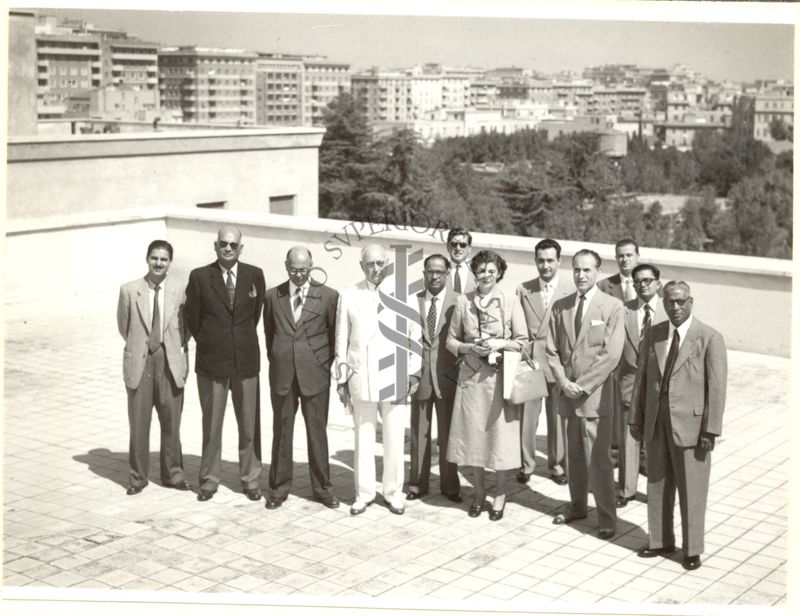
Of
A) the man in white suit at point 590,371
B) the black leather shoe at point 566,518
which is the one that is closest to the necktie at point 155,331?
the man in white suit at point 590,371

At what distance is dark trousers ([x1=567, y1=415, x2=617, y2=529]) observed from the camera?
7.26 metres

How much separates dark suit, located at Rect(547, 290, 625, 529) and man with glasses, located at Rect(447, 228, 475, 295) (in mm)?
1233

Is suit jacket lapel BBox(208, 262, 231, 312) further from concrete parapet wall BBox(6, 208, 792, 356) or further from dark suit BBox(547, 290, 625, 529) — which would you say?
concrete parapet wall BBox(6, 208, 792, 356)

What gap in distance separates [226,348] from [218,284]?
0.45 m

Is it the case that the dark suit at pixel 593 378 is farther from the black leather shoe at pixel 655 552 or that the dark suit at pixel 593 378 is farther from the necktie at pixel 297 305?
the necktie at pixel 297 305

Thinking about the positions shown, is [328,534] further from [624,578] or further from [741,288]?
[741,288]

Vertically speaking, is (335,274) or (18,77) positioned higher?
(18,77)

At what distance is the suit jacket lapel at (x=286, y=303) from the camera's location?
25.2 feet

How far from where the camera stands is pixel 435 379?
785 centimetres

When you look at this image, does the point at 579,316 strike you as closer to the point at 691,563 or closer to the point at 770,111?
the point at 691,563

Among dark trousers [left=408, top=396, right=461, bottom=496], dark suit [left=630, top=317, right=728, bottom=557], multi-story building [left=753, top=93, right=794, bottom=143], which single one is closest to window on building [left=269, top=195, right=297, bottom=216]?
multi-story building [left=753, top=93, right=794, bottom=143]

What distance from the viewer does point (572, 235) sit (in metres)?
80.3

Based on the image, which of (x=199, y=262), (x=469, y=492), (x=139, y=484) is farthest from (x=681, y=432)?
(x=199, y=262)

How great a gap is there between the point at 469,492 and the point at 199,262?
9.16m
